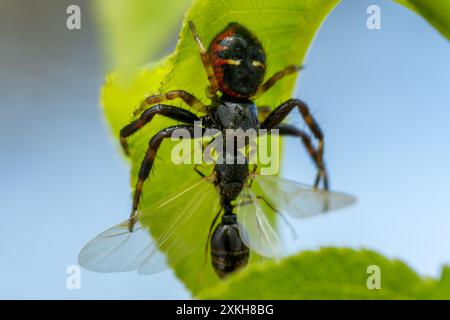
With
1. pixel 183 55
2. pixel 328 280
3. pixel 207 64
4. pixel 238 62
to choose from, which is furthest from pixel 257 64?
pixel 328 280

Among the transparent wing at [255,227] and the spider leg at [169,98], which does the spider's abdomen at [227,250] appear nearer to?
the transparent wing at [255,227]

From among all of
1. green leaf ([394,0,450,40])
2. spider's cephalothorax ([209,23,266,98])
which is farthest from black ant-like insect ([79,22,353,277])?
green leaf ([394,0,450,40])

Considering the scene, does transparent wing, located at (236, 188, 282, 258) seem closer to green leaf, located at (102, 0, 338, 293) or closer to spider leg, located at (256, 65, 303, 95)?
green leaf, located at (102, 0, 338, 293)

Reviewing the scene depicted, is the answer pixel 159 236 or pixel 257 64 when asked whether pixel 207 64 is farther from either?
pixel 159 236
